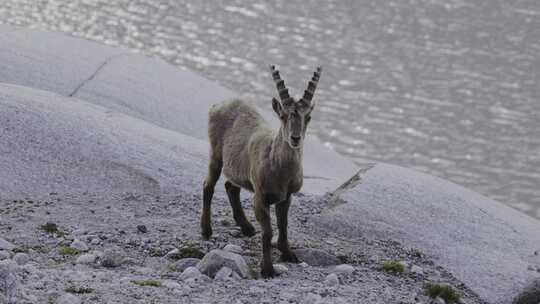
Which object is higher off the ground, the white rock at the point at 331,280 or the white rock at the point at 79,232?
the white rock at the point at 331,280

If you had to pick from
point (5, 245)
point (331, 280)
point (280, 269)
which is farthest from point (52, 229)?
point (331, 280)

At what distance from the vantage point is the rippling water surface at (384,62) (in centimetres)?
4262

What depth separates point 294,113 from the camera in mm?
13594

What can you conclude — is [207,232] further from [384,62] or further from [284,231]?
[384,62]

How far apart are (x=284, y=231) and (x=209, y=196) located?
6.66 ft

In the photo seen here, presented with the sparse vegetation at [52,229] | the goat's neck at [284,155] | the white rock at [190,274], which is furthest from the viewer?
the sparse vegetation at [52,229]

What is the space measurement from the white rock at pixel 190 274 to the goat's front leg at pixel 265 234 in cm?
113

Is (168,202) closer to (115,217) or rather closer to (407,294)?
(115,217)

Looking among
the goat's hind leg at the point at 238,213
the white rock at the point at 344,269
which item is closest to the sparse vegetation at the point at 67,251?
the goat's hind leg at the point at 238,213

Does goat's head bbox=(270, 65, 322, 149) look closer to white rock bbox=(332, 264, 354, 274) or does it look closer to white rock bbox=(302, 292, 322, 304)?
white rock bbox=(302, 292, 322, 304)

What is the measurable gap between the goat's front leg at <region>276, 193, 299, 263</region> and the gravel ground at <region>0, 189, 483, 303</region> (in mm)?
242

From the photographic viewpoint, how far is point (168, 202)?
718 inches

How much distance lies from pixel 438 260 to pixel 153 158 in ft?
22.5

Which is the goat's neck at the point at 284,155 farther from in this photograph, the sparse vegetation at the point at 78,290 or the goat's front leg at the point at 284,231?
the sparse vegetation at the point at 78,290
